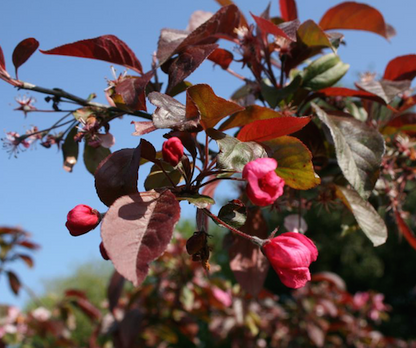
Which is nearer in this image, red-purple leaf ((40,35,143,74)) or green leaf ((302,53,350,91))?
red-purple leaf ((40,35,143,74))

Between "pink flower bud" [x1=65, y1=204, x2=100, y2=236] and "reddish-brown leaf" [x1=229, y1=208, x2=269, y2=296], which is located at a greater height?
"pink flower bud" [x1=65, y1=204, x2=100, y2=236]

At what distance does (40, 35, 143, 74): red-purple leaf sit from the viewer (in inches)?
28.7

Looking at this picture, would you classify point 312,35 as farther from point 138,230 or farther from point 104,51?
point 138,230

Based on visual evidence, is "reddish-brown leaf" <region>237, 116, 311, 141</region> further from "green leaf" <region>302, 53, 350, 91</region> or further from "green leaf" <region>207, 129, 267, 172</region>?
"green leaf" <region>302, 53, 350, 91</region>

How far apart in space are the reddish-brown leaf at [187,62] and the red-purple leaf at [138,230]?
0.23 metres

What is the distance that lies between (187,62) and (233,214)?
0.26m

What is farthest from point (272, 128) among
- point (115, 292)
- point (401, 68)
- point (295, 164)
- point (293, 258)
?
point (115, 292)

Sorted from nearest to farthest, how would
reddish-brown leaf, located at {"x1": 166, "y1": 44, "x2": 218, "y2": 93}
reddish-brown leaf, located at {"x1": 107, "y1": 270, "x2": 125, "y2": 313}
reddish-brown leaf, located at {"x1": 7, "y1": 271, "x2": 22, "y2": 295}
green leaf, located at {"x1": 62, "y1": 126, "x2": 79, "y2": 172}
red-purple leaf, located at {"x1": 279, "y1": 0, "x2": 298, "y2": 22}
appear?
reddish-brown leaf, located at {"x1": 166, "y1": 44, "x2": 218, "y2": 93} → green leaf, located at {"x1": 62, "y1": 126, "x2": 79, "y2": 172} → red-purple leaf, located at {"x1": 279, "y1": 0, "x2": 298, "y2": 22} → reddish-brown leaf, located at {"x1": 107, "y1": 270, "x2": 125, "y2": 313} → reddish-brown leaf, located at {"x1": 7, "y1": 271, "x2": 22, "y2": 295}

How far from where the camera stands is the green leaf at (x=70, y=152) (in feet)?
2.65

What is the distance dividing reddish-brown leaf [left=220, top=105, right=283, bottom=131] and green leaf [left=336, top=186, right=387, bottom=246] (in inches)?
9.0

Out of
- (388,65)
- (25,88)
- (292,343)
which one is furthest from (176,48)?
(292,343)

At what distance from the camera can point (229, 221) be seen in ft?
1.79

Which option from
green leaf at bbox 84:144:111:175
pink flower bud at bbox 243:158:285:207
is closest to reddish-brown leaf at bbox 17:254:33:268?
green leaf at bbox 84:144:111:175

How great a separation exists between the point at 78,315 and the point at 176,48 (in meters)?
7.55
